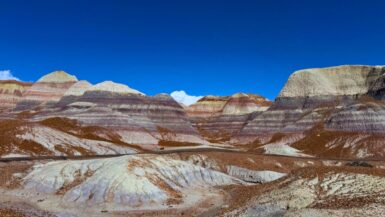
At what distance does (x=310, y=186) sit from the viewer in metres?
41.5

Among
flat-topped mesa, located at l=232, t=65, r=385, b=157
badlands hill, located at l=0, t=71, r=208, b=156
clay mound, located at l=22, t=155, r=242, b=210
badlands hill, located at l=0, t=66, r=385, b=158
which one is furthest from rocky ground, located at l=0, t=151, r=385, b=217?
flat-topped mesa, located at l=232, t=65, r=385, b=157

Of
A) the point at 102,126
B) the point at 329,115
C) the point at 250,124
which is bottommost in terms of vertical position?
the point at 102,126

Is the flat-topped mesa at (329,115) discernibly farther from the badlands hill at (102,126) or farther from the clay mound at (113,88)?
the clay mound at (113,88)

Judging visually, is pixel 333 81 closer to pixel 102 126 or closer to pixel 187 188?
pixel 102 126

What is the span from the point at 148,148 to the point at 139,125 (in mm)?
25972

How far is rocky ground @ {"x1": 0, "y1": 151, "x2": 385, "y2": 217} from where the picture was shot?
1506 inches

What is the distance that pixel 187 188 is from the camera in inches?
2542

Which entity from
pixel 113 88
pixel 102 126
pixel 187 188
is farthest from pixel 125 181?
pixel 113 88

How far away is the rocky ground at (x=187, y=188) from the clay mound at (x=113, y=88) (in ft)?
355

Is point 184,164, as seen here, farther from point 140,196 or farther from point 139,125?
point 139,125

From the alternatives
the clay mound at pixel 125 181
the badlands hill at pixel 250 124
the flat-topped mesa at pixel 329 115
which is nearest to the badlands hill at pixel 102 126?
the badlands hill at pixel 250 124

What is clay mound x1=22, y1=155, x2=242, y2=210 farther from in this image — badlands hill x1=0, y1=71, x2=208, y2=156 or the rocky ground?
badlands hill x1=0, y1=71, x2=208, y2=156

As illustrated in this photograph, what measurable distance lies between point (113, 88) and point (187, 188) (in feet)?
430

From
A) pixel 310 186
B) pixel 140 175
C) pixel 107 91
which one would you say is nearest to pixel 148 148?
pixel 107 91
